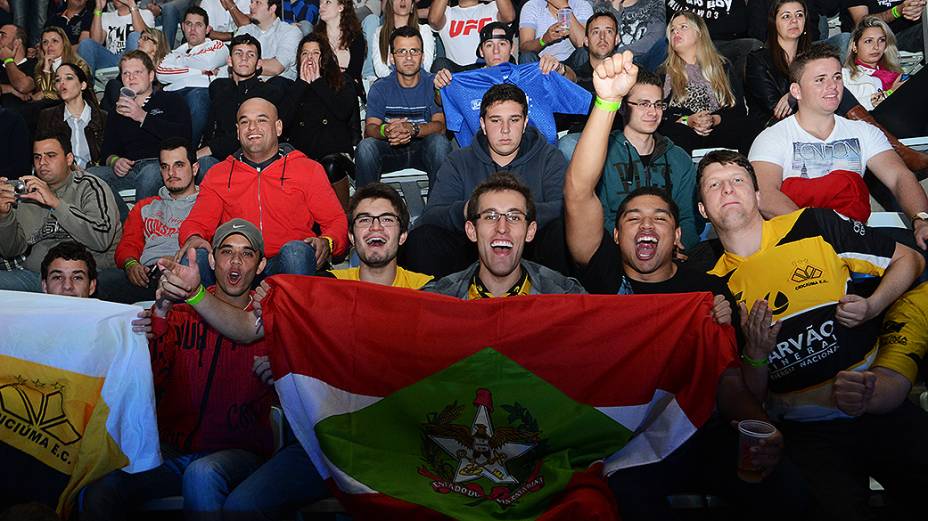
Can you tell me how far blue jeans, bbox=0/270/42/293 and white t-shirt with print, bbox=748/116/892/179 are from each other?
4008 millimetres

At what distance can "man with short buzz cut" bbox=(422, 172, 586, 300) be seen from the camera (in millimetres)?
4020

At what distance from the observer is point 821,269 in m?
3.94

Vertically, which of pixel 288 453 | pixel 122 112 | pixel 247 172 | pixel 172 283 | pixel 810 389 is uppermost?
pixel 122 112

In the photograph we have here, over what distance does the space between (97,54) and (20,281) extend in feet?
13.0

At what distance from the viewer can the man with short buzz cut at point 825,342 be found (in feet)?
11.6

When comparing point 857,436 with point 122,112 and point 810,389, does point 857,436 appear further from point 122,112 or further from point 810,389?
point 122,112

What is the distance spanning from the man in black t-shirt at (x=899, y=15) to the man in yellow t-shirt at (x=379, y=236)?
15.2 ft

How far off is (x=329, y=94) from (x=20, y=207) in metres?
2.09

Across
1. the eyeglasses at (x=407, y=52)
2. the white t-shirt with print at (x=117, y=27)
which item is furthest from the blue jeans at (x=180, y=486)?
the white t-shirt with print at (x=117, y=27)

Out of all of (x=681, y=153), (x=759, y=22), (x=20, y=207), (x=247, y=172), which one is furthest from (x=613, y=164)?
(x=20, y=207)

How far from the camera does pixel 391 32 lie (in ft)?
25.0

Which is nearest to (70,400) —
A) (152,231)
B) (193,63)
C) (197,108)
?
(152,231)

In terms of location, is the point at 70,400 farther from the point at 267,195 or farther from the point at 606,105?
the point at 606,105

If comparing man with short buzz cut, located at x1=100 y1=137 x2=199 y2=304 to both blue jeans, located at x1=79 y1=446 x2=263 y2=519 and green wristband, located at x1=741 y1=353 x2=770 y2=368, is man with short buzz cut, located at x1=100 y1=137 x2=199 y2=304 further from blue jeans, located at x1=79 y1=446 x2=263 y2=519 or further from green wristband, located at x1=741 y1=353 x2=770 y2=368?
green wristband, located at x1=741 y1=353 x2=770 y2=368
